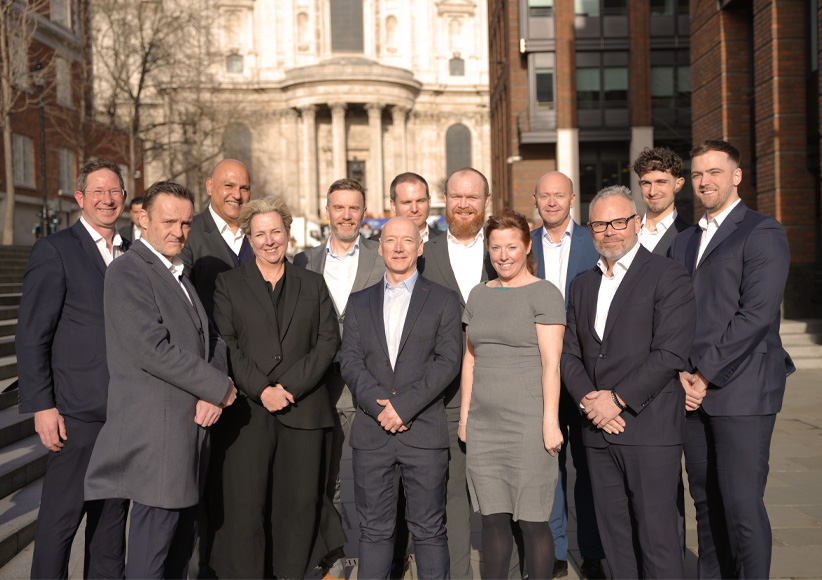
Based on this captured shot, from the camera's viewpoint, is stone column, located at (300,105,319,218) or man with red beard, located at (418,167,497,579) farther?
stone column, located at (300,105,319,218)

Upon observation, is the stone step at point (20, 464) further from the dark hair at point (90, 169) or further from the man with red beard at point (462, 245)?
the man with red beard at point (462, 245)

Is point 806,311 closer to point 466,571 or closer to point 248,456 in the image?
point 466,571

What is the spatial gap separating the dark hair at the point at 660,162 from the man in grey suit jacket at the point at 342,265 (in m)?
2.08

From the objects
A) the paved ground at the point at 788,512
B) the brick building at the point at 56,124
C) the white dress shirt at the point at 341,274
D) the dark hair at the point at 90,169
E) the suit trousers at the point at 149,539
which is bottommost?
the paved ground at the point at 788,512

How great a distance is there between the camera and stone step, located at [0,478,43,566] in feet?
18.0

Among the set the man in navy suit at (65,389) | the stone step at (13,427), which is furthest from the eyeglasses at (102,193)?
the stone step at (13,427)

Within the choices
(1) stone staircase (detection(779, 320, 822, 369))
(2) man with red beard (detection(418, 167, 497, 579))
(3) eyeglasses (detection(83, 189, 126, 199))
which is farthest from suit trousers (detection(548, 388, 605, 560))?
(1) stone staircase (detection(779, 320, 822, 369))

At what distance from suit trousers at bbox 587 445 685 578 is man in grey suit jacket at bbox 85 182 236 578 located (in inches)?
89.5

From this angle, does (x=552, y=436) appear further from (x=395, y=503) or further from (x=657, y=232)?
(x=657, y=232)

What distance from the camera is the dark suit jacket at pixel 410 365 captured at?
171 inches

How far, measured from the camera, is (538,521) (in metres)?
4.15

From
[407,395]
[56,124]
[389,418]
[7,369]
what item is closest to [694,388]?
[407,395]

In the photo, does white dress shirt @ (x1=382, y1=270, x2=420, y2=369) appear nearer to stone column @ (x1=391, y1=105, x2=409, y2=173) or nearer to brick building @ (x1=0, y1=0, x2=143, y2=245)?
brick building @ (x1=0, y1=0, x2=143, y2=245)

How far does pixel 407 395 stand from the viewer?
14.1ft
